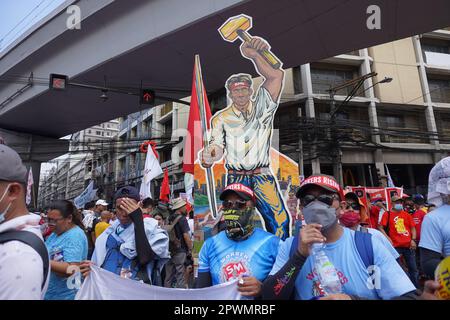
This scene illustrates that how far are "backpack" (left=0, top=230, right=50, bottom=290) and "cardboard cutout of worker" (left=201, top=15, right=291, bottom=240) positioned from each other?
1887mm

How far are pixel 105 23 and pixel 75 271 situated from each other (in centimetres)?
901

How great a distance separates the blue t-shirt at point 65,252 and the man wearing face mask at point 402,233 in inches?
220

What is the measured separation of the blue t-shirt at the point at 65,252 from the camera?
2650 mm

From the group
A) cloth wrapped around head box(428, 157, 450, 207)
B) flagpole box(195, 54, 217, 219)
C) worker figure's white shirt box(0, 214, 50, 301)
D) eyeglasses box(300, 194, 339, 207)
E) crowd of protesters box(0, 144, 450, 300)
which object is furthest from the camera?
flagpole box(195, 54, 217, 219)

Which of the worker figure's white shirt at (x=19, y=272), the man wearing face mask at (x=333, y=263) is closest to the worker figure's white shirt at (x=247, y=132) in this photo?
the man wearing face mask at (x=333, y=263)

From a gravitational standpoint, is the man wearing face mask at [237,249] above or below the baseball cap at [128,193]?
below

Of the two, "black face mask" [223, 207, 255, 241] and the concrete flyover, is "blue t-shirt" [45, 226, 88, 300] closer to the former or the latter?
"black face mask" [223, 207, 255, 241]

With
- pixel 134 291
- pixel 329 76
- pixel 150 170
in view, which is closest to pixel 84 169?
pixel 329 76

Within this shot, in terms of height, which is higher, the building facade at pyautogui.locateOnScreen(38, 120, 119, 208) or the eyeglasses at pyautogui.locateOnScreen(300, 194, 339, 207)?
the building facade at pyautogui.locateOnScreen(38, 120, 119, 208)

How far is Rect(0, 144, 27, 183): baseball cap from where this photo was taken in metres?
1.37

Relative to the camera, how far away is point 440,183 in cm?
240

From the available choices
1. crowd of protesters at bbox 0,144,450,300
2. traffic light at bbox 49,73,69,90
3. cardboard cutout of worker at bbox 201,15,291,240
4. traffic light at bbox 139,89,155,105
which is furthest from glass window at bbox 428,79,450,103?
cardboard cutout of worker at bbox 201,15,291,240

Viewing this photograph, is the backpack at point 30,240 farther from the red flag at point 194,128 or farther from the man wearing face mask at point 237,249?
the red flag at point 194,128

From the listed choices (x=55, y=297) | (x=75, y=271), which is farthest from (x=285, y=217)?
(x=55, y=297)
